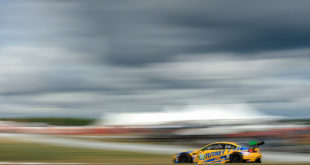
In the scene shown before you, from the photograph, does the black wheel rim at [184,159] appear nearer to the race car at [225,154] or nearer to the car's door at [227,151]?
the race car at [225,154]

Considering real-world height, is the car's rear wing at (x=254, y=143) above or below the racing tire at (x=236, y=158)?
above

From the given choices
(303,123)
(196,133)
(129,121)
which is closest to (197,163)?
(196,133)

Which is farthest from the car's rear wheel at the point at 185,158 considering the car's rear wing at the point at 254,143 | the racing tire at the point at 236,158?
the car's rear wing at the point at 254,143

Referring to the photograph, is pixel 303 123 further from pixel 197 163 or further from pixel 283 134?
pixel 197 163

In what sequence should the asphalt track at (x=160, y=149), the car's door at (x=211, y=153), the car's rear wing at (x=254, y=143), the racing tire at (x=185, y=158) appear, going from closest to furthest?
the car's rear wing at (x=254, y=143)
the car's door at (x=211, y=153)
the racing tire at (x=185, y=158)
the asphalt track at (x=160, y=149)

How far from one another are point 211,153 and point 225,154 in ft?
2.22

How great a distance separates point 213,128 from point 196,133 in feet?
5.42

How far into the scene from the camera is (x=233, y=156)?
18.2 meters

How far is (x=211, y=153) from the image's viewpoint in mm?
18734

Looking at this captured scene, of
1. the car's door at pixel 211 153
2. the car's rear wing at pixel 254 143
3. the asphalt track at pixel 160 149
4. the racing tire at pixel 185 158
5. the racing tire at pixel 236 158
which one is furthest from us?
the asphalt track at pixel 160 149

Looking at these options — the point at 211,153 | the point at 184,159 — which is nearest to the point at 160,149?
the point at 184,159

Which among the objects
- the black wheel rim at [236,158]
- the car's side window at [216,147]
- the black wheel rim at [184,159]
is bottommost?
the black wheel rim at [236,158]

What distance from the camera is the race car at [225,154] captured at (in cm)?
1806

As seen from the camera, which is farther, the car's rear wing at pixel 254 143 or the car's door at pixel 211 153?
the car's door at pixel 211 153
